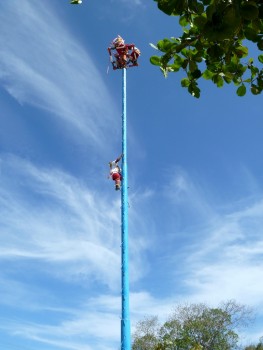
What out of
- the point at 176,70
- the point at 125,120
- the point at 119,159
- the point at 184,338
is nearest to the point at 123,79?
the point at 125,120

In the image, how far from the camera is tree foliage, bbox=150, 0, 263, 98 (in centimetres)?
196

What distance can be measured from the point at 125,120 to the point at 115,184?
70.9 inches

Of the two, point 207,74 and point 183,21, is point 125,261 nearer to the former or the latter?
point 207,74

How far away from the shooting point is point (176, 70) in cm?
284

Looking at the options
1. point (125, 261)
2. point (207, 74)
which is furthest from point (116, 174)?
point (207, 74)

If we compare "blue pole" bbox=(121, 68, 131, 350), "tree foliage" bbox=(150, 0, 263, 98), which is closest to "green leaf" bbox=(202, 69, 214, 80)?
"tree foliage" bbox=(150, 0, 263, 98)

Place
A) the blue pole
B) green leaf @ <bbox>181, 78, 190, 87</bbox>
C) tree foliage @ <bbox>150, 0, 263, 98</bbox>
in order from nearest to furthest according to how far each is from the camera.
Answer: tree foliage @ <bbox>150, 0, 263, 98</bbox>
green leaf @ <bbox>181, 78, 190, 87</bbox>
the blue pole

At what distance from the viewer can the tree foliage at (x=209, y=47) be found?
1.96 m

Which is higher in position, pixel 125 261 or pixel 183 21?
pixel 125 261

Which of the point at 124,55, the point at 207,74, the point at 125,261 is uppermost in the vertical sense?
the point at 124,55

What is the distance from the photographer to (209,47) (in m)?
2.52

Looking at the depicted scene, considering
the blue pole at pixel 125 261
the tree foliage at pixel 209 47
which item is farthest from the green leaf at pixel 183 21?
the blue pole at pixel 125 261

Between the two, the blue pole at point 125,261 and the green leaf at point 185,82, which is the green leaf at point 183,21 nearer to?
the green leaf at point 185,82

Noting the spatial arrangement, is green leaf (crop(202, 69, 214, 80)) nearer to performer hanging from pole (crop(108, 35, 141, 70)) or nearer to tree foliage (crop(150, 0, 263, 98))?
tree foliage (crop(150, 0, 263, 98))
